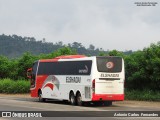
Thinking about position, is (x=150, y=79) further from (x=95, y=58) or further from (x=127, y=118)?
(x=127, y=118)

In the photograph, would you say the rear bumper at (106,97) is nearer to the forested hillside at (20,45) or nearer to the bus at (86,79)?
the bus at (86,79)

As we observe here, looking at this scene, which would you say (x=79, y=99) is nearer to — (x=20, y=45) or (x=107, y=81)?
(x=107, y=81)

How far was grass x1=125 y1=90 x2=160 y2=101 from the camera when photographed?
34553 mm

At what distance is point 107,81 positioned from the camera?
2989cm

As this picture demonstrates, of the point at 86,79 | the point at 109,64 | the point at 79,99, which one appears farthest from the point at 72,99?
the point at 109,64

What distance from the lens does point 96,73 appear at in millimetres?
29672

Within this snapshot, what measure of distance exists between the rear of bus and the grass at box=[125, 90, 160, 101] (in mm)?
5070

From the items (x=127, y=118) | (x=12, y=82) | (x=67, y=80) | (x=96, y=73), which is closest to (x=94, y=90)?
(x=96, y=73)

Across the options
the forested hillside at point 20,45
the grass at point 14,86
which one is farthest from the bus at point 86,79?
the forested hillside at point 20,45

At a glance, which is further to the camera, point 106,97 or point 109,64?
point 109,64

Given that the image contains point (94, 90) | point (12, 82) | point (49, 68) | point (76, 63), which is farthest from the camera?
point (12, 82)

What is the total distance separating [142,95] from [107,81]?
259 inches

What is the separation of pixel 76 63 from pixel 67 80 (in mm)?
1601

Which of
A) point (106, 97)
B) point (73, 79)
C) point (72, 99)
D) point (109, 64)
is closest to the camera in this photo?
point (106, 97)
